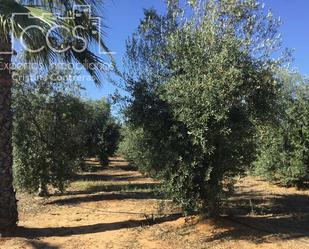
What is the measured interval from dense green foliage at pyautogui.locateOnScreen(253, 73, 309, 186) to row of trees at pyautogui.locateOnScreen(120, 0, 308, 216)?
5641 mm

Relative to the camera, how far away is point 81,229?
8.93 m

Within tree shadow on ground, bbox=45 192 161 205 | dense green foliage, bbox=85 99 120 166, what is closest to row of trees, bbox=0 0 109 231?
tree shadow on ground, bbox=45 192 161 205

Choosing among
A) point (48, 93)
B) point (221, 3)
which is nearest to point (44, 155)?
point (48, 93)

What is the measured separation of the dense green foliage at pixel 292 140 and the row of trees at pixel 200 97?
18.5 feet

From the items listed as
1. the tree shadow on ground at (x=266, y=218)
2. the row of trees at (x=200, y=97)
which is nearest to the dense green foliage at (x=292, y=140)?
the tree shadow on ground at (x=266, y=218)

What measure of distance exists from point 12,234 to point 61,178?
4805 mm

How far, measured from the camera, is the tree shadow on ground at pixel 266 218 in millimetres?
7977

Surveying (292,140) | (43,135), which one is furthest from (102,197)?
(292,140)

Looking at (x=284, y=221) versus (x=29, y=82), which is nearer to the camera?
(x=284, y=221)

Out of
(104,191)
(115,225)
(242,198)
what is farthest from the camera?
(104,191)

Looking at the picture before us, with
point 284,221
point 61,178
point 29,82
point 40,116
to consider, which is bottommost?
point 284,221

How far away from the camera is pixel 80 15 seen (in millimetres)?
8352

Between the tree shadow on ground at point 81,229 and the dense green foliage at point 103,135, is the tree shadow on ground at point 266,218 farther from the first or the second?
the dense green foliage at point 103,135

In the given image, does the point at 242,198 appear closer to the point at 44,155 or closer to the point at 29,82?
the point at 44,155
